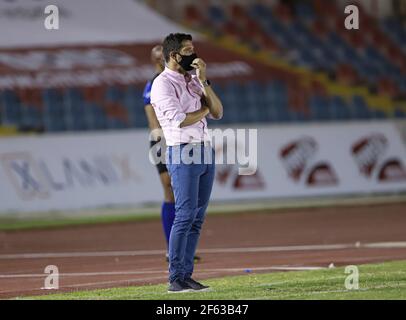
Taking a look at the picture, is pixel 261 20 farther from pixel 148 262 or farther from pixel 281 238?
pixel 148 262

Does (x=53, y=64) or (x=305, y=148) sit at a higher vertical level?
(x=53, y=64)

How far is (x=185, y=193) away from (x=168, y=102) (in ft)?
2.94

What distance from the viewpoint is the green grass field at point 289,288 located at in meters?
11.1

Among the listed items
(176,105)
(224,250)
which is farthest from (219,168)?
(176,105)

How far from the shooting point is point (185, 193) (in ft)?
37.6

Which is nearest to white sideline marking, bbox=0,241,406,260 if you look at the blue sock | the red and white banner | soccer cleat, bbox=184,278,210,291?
the blue sock

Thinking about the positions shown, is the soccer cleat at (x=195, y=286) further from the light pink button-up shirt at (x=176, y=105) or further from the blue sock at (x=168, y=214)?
the blue sock at (x=168, y=214)

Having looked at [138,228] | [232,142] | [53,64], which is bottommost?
[138,228]

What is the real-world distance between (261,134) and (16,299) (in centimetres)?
1675

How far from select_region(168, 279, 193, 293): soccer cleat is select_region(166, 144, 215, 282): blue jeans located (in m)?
0.04

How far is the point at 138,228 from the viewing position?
2244cm

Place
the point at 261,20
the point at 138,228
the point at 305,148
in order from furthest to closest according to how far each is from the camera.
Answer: the point at 261,20
the point at 305,148
the point at 138,228

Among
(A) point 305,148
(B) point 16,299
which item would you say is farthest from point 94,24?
(B) point 16,299

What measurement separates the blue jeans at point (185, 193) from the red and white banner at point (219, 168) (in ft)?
43.6
